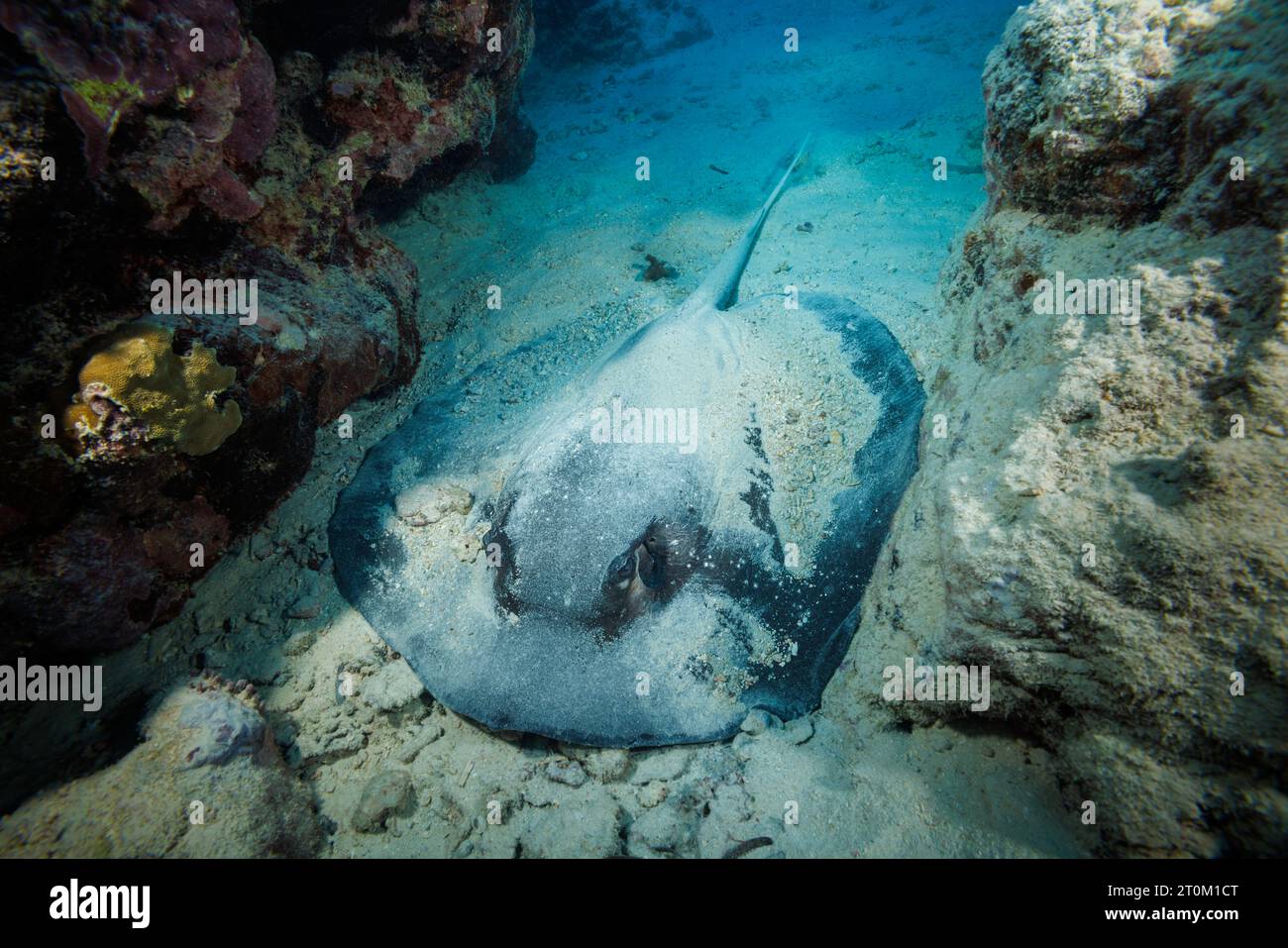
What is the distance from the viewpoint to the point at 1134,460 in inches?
80.0

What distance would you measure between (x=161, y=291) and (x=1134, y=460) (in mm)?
5076

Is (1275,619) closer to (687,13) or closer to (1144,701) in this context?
(1144,701)

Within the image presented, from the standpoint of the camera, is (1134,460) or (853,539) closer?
(1134,460)

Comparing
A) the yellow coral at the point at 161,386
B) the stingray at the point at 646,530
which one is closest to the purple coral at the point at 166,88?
the yellow coral at the point at 161,386

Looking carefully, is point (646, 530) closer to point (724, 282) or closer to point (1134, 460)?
point (1134, 460)

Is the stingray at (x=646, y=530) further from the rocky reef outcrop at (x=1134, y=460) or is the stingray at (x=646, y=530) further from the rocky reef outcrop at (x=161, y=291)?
the rocky reef outcrop at (x=161, y=291)

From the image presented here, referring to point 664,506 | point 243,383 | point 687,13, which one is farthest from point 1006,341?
point 687,13

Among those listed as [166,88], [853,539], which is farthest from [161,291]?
[853,539]

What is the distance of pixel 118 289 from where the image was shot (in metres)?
2.81

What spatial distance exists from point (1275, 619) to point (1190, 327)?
1150 millimetres

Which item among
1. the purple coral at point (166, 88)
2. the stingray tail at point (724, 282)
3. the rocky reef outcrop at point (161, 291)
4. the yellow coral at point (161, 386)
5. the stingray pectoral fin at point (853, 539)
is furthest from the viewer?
the stingray tail at point (724, 282)

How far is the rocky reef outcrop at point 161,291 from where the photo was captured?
2363mm

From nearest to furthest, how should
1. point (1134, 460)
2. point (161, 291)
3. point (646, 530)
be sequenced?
point (1134, 460)
point (161, 291)
point (646, 530)

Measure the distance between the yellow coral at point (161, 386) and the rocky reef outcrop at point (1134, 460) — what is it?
4179 millimetres
